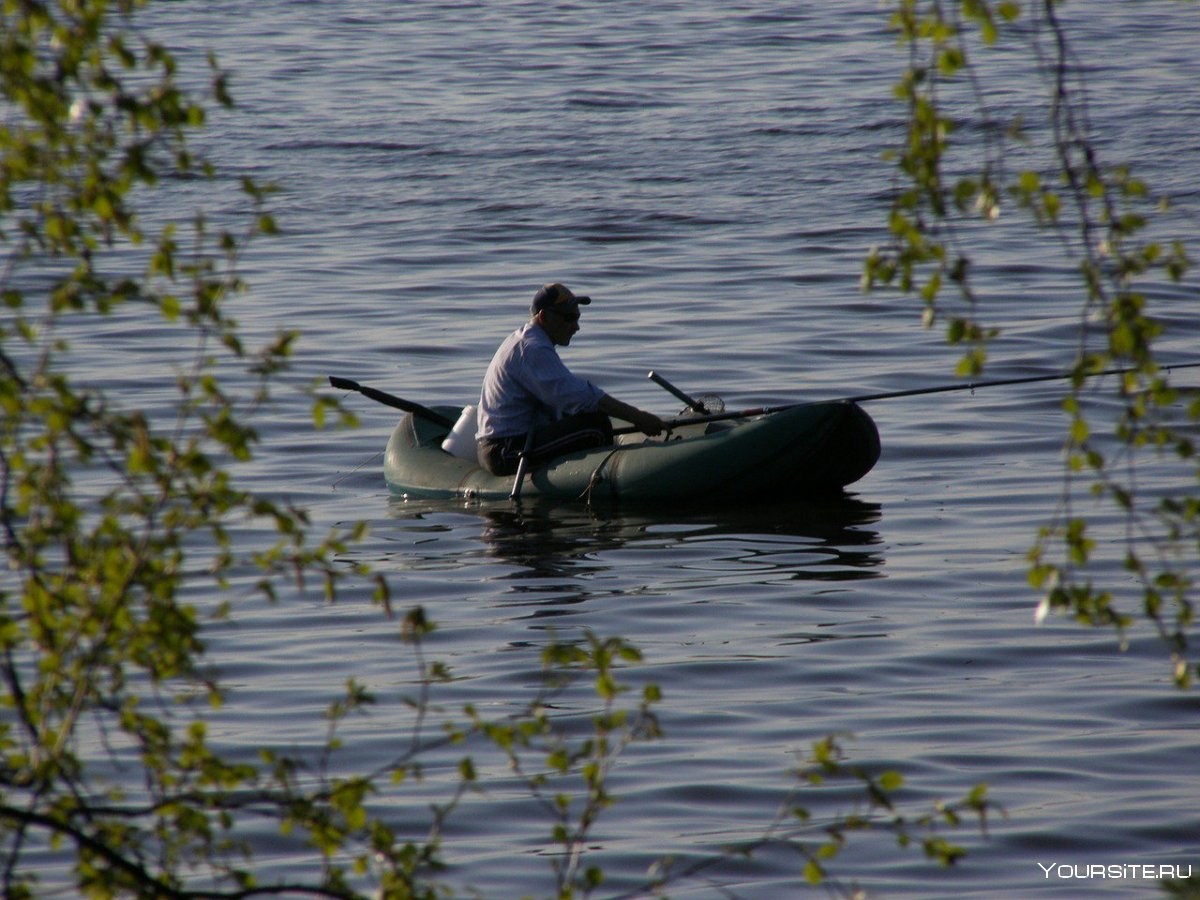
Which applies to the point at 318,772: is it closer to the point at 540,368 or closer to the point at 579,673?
the point at 579,673

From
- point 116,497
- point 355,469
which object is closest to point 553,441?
point 355,469

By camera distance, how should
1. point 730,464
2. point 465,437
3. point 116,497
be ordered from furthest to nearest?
1. point 465,437
2. point 730,464
3. point 116,497

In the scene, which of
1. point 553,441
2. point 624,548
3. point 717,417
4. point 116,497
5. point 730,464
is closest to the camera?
point 116,497

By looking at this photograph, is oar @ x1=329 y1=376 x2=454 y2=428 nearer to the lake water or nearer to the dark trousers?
the lake water

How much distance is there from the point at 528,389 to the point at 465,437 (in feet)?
2.74

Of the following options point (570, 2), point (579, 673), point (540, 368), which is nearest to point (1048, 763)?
point (579, 673)

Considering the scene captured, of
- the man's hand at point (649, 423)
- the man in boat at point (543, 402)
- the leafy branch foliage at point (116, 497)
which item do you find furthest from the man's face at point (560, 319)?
the leafy branch foliage at point (116, 497)

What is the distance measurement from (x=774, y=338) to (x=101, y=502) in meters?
11.8

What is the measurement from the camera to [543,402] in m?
10.3

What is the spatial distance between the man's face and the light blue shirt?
5cm

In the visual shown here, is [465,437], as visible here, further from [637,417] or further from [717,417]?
[717,417]

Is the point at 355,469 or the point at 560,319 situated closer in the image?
the point at 560,319

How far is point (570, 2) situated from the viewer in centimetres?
3769

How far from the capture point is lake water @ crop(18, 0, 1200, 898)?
5.87 metres
